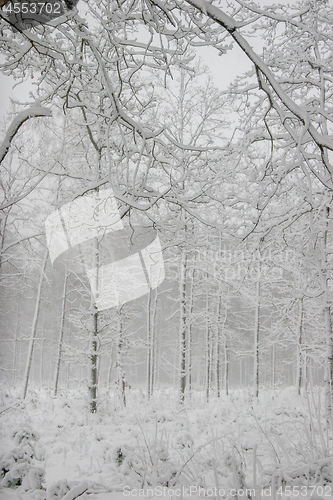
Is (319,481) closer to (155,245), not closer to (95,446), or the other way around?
(155,245)

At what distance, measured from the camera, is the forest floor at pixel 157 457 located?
7.64 ft

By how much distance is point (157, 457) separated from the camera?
10.6 feet

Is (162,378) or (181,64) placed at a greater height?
(181,64)

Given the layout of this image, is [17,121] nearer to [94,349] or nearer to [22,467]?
[22,467]

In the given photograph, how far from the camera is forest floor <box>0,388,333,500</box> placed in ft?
7.64

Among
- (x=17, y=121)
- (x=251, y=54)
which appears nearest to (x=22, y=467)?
(x=17, y=121)

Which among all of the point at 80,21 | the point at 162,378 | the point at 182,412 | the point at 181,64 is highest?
the point at 181,64

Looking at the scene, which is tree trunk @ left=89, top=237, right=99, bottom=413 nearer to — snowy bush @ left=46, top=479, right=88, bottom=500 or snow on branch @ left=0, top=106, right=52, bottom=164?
snowy bush @ left=46, top=479, right=88, bottom=500

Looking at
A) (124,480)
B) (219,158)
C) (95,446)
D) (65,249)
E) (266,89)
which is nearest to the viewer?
(266,89)

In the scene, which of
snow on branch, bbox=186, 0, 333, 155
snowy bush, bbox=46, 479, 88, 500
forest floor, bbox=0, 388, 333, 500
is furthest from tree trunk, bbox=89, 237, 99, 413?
snow on branch, bbox=186, 0, 333, 155

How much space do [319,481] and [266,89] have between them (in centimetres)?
281

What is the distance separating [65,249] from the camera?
35.9 ft

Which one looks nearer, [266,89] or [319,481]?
[266,89]

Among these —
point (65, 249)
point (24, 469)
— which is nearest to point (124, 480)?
point (24, 469)
